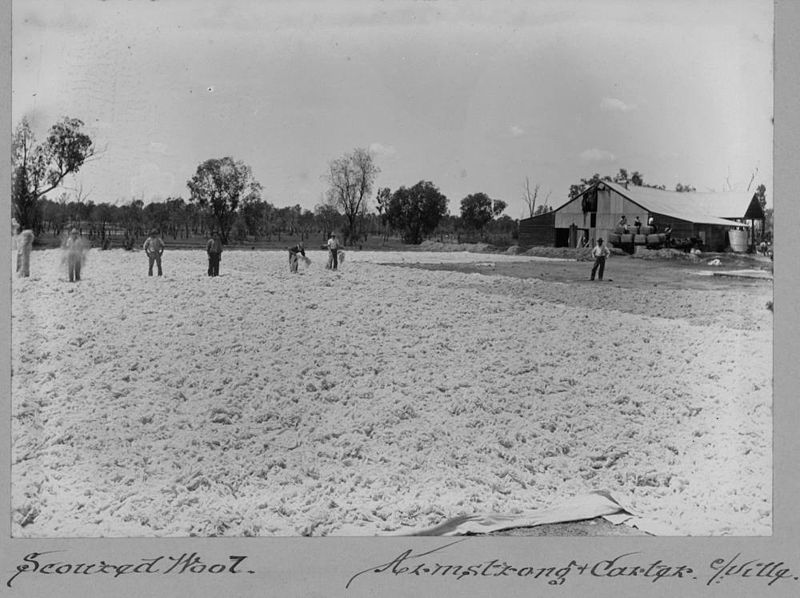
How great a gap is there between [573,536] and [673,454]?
0.81m

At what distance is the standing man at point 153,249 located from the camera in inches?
166

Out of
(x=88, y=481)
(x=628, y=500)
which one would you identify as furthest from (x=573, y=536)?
(x=88, y=481)

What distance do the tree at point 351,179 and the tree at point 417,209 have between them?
20 centimetres

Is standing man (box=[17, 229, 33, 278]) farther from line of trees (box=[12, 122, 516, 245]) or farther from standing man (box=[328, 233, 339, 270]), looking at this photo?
standing man (box=[328, 233, 339, 270])

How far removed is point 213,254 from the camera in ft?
14.3

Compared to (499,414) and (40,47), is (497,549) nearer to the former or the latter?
(499,414)

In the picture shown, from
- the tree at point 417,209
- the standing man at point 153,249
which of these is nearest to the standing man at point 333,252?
the tree at point 417,209

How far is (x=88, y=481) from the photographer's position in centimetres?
366

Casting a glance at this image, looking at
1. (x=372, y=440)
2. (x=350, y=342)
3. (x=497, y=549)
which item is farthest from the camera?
(x=350, y=342)

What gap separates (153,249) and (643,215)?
127 inches

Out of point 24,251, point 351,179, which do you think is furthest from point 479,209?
point 24,251

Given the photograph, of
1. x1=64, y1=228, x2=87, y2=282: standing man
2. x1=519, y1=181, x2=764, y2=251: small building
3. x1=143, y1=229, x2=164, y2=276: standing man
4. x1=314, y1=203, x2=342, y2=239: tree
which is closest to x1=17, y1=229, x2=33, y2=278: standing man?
x1=64, y1=228, x2=87, y2=282: standing man

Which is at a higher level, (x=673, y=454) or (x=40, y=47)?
(x=40, y=47)

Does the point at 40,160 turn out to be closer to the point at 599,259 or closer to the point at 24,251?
the point at 24,251
